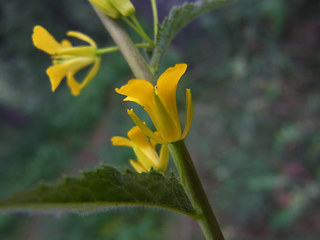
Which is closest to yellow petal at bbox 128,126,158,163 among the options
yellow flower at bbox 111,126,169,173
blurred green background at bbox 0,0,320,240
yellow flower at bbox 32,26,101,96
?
yellow flower at bbox 111,126,169,173

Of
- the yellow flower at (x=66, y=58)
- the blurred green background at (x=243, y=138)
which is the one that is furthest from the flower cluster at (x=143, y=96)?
the blurred green background at (x=243, y=138)

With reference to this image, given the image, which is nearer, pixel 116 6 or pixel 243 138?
pixel 116 6

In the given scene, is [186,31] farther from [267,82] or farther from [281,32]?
[267,82]

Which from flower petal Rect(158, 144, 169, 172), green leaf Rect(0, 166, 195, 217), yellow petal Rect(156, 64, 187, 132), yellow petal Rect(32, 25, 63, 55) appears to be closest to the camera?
green leaf Rect(0, 166, 195, 217)

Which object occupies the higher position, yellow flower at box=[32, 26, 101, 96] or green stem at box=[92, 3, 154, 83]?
yellow flower at box=[32, 26, 101, 96]

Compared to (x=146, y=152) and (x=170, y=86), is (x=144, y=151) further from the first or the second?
(x=170, y=86)

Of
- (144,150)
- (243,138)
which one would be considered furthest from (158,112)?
(243,138)

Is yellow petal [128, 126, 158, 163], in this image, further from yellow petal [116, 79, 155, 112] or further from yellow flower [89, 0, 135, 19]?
yellow flower [89, 0, 135, 19]
